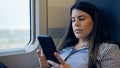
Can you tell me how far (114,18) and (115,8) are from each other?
6cm

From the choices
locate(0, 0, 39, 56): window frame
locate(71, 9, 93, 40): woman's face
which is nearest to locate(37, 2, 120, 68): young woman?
locate(71, 9, 93, 40): woman's face

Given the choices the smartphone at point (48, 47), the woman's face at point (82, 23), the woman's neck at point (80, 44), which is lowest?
the woman's neck at point (80, 44)

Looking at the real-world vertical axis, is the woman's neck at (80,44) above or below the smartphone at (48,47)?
below

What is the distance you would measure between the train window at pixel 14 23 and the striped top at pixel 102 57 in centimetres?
44

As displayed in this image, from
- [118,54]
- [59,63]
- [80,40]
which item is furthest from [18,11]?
[118,54]

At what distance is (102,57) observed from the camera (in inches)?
47.9

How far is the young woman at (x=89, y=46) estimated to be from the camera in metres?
1.21

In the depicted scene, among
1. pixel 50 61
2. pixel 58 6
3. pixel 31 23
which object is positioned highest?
pixel 58 6

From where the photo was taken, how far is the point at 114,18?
132 cm

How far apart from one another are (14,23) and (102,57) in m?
0.72

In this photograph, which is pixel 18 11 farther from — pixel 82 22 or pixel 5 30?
pixel 82 22

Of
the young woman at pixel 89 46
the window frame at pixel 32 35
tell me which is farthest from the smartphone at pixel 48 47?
the window frame at pixel 32 35

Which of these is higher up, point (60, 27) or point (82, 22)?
point (82, 22)

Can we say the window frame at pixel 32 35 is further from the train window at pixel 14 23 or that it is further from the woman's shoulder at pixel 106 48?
the woman's shoulder at pixel 106 48
